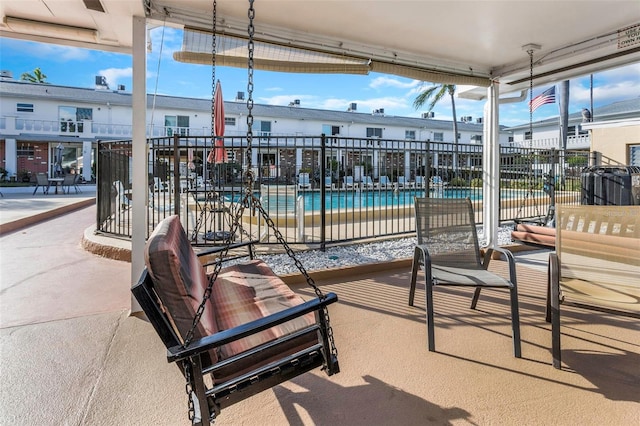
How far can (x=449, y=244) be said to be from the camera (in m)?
3.31

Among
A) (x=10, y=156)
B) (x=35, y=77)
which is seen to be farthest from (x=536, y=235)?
(x=35, y=77)

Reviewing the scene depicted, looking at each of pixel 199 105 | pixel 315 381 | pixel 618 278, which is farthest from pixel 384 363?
pixel 199 105

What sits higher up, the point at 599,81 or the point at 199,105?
the point at 599,81

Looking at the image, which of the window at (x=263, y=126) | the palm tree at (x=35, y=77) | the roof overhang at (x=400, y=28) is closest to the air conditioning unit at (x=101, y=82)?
the palm tree at (x=35, y=77)

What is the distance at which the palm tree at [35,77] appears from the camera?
1127 inches

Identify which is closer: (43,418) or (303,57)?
(43,418)

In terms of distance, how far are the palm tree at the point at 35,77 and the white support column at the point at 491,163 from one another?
35847 millimetres

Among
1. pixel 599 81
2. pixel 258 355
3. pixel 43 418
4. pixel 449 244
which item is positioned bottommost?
pixel 43 418

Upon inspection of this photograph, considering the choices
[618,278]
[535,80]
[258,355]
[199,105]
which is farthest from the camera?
[199,105]

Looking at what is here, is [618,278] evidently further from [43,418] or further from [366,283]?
[43,418]

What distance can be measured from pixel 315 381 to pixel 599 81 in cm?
4115

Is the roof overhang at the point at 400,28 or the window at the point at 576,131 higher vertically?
the window at the point at 576,131

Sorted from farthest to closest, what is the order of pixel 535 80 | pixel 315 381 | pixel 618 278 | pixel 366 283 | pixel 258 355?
pixel 535 80, pixel 366 283, pixel 618 278, pixel 315 381, pixel 258 355

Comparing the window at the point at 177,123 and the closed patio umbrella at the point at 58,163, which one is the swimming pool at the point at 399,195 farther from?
the closed patio umbrella at the point at 58,163
